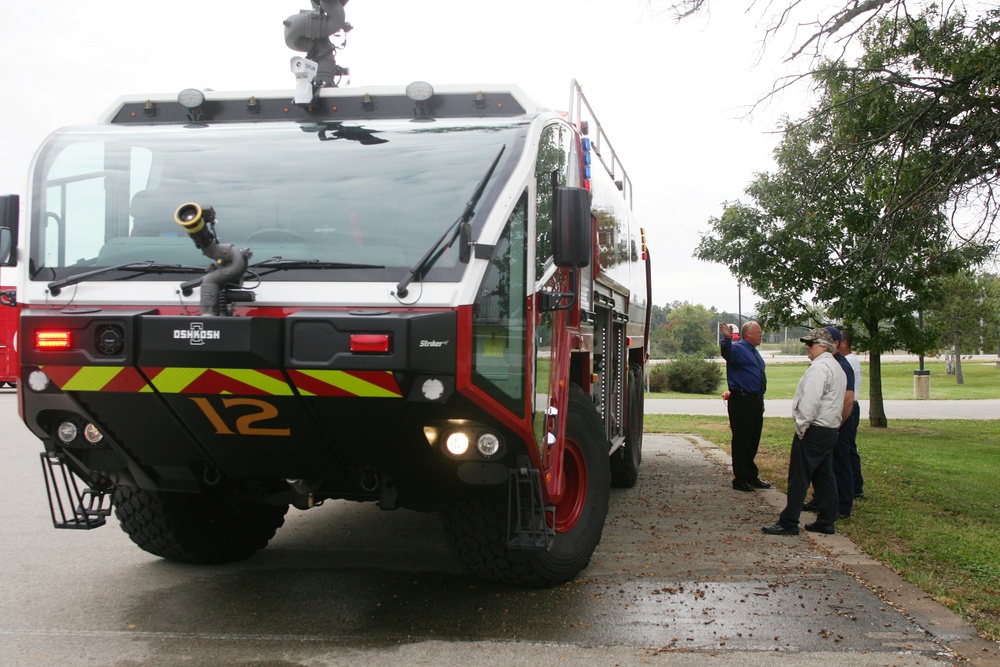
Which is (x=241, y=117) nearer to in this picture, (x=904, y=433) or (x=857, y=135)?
(x=857, y=135)

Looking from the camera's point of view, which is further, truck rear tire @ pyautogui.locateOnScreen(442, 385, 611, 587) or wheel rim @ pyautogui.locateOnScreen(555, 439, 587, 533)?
wheel rim @ pyautogui.locateOnScreen(555, 439, 587, 533)

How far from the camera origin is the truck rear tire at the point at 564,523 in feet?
18.2

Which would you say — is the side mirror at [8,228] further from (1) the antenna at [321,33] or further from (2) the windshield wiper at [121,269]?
(1) the antenna at [321,33]

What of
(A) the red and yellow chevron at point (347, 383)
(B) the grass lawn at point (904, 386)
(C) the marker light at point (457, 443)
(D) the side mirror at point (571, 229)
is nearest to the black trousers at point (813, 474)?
(D) the side mirror at point (571, 229)

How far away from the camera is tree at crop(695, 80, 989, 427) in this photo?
11.5m

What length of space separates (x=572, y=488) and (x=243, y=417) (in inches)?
91.3

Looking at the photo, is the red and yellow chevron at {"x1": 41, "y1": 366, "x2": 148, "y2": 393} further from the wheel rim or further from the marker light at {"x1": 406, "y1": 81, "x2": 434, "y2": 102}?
the wheel rim

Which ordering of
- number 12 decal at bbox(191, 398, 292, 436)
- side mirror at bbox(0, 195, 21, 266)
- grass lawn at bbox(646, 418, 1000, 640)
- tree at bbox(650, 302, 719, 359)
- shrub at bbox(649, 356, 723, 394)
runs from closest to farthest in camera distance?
number 12 decal at bbox(191, 398, 292, 436) → side mirror at bbox(0, 195, 21, 266) → grass lawn at bbox(646, 418, 1000, 640) → shrub at bbox(649, 356, 723, 394) → tree at bbox(650, 302, 719, 359)

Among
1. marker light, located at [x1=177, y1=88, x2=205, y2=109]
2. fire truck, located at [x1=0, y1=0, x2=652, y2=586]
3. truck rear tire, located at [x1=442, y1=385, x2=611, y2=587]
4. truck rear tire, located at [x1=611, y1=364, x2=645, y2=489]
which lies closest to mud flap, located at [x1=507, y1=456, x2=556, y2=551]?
fire truck, located at [x1=0, y1=0, x2=652, y2=586]

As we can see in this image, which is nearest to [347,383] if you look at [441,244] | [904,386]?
[441,244]

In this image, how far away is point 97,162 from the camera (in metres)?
5.12

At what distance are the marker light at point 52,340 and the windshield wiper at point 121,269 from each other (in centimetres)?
24

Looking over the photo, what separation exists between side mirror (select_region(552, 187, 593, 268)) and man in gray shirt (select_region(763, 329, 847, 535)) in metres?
3.35

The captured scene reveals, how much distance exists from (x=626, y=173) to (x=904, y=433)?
9.31 meters
